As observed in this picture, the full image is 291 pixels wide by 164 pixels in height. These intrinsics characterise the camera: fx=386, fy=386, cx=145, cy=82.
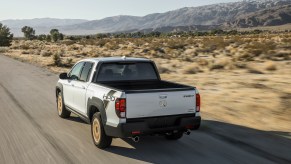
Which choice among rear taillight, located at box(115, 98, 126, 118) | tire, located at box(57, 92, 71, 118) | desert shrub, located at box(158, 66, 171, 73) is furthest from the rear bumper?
desert shrub, located at box(158, 66, 171, 73)

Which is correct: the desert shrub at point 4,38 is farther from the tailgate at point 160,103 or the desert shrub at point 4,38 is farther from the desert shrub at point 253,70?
the tailgate at point 160,103

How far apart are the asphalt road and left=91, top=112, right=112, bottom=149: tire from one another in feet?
0.40

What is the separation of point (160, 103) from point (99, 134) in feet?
4.39

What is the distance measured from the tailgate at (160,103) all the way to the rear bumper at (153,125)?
9cm

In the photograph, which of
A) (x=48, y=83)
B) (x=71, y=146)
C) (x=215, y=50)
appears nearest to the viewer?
(x=71, y=146)

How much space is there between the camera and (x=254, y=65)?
2284 cm

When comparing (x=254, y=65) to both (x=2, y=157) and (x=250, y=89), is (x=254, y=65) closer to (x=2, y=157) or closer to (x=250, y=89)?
(x=250, y=89)

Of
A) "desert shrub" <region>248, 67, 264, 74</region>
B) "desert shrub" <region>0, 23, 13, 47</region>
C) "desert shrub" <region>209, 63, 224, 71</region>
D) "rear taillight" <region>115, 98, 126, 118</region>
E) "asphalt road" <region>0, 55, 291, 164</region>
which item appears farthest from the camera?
"desert shrub" <region>0, 23, 13, 47</region>

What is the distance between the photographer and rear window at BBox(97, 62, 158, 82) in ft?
26.1

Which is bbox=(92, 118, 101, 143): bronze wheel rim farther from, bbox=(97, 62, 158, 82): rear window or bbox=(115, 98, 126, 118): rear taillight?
bbox=(97, 62, 158, 82): rear window

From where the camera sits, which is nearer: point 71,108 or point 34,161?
point 34,161

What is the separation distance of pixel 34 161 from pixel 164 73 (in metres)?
16.8

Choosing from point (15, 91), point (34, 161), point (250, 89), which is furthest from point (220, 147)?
point (15, 91)

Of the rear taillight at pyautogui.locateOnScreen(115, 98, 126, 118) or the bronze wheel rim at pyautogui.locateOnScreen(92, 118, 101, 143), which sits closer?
the rear taillight at pyautogui.locateOnScreen(115, 98, 126, 118)
